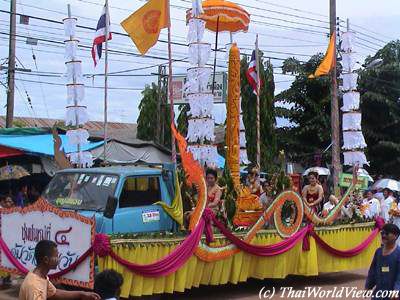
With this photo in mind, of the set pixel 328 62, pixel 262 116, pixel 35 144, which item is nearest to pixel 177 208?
pixel 35 144

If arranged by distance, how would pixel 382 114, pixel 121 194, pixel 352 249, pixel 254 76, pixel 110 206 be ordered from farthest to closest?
1. pixel 382 114
2. pixel 254 76
3. pixel 352 249
4. pixel 121 194
5. pixel 110 206

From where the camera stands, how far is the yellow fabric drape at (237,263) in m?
8.20

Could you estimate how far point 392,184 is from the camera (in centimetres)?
2203

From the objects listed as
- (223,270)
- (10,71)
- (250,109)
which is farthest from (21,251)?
(250,109)

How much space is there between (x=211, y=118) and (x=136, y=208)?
3804 millimetres

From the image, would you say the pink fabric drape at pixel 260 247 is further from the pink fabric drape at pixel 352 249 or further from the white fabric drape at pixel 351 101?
the white fabric drape at pixel 351 101

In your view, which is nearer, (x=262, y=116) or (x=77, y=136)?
(x=77, y=136)

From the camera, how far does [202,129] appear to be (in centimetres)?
1217

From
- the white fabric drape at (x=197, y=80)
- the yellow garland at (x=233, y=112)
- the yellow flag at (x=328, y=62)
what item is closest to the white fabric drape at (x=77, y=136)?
the white fabric drape at (x=197, y=80)

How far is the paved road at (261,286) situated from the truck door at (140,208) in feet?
3.44

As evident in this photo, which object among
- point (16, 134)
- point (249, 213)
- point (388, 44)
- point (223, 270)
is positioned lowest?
point (223, 270)

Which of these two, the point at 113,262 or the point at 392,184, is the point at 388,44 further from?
the point at 113,262

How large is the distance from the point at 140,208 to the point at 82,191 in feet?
2.85

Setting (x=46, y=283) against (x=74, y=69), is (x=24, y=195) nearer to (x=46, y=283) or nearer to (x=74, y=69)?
(x=74, y=69)
